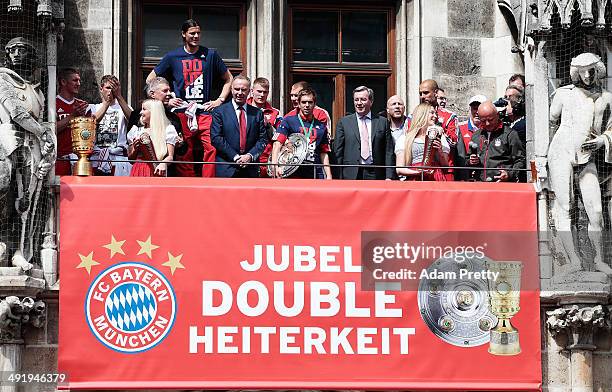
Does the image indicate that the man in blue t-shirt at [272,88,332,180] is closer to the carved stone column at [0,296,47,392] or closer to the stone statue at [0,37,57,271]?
the stone statue at [0,37,57,271]

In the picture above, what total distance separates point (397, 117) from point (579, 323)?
309cm

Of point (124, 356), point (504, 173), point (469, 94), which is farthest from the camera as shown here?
point (469, 94)

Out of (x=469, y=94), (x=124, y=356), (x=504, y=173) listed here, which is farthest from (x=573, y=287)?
(x=124, y=356)

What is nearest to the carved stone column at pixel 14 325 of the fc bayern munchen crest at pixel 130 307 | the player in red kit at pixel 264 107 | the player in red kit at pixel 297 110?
the fc bayern munchen crest at pixel 130 307

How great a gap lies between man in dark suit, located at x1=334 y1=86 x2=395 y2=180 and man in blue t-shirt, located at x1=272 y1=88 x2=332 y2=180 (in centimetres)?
20

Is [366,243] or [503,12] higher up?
[503,12]

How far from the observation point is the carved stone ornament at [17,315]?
1836 centimetres

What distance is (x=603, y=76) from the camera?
65.8ft

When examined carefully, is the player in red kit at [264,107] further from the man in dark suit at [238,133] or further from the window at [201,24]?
the window at [201,24]

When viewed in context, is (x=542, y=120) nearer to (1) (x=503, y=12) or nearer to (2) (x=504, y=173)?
(2) (x=504, y=173)

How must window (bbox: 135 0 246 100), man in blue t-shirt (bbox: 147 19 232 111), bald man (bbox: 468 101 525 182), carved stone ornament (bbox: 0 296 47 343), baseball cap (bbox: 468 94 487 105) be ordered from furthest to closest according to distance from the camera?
window (bbox: 135 0 246 100)
baseball cap (bbox: 468 94 487 105)
man in blue t-shirt (bbox: 147 19 232 111)
bald man (bbox: 468 101 525 182)
carved stone ornament (bbox: 0 296 47 343)

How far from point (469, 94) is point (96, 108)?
15.7ft

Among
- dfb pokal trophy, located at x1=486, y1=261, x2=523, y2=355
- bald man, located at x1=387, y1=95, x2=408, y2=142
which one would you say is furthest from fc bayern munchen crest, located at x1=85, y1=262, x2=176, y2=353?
dfb pokal trophy, located at x1=486, y1=261, x2=523, y2=355

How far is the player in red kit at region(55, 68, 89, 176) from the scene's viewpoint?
64.6 ft
